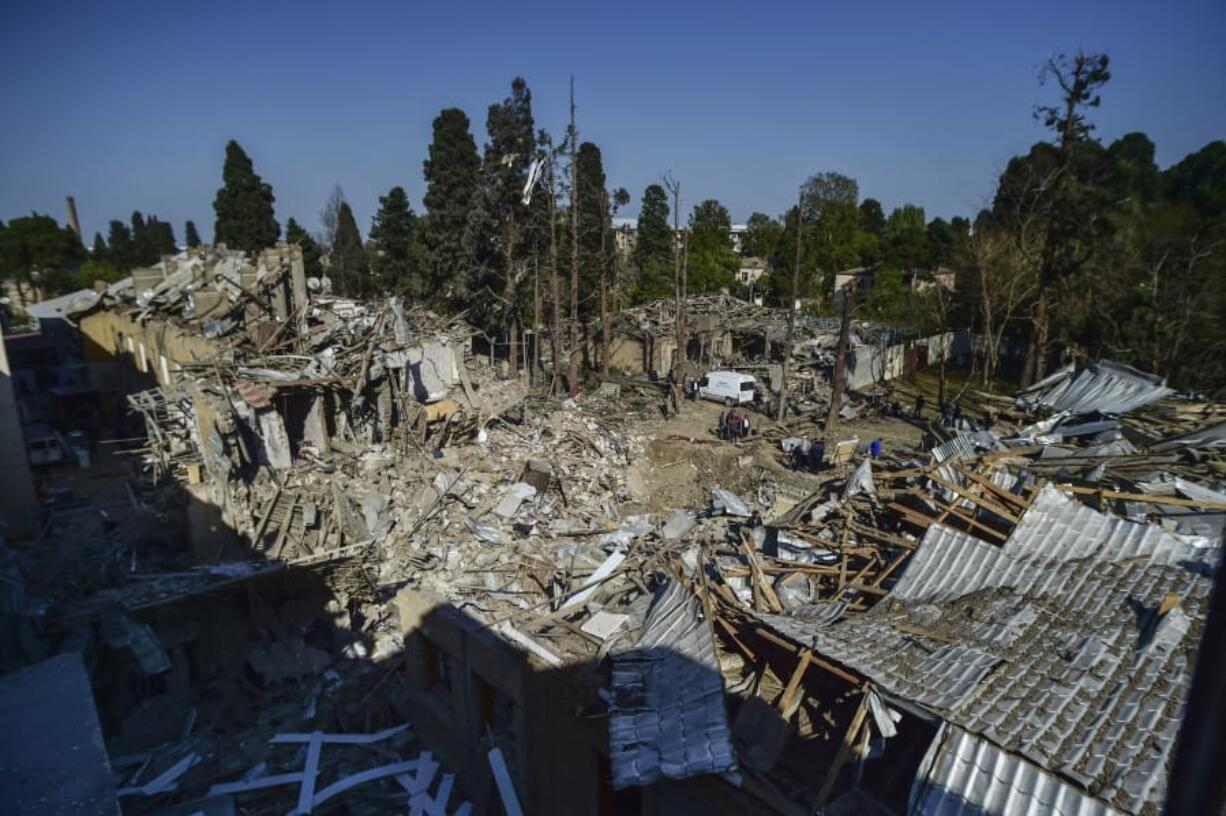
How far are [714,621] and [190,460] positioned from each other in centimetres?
1376

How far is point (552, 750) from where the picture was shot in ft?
26.4

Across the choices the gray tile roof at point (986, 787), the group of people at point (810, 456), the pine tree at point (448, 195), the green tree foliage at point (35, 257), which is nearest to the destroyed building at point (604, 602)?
the gray tile roof at point (986, 787)

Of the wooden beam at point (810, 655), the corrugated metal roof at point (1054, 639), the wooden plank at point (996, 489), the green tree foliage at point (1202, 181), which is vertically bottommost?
the wooden beam at point (810, 655)

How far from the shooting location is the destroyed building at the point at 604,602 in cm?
593

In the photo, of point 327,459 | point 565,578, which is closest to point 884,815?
point 565,578

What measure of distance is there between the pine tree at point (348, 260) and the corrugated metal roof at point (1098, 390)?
137 feet

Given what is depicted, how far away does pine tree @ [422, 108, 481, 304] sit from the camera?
3188 cm

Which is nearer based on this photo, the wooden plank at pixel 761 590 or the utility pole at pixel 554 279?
the wooden plank at pixel 761 590

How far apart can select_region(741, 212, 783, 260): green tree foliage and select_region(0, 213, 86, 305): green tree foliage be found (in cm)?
5389

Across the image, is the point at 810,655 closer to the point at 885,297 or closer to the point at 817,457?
the point at 817,457

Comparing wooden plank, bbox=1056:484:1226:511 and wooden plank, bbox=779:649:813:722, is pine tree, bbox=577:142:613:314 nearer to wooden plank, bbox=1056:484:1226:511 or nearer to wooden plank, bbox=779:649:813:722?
wooden plank, bbox=1056:484:1226:511

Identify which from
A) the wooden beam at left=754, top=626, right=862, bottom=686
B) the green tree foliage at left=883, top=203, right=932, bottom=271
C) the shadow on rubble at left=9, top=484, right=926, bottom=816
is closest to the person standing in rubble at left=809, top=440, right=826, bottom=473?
the shadow on rubble at left=9, top=484, right=926, bottom=816

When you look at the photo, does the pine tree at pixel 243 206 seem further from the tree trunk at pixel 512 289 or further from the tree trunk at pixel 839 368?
the tree trunk at pixel 839 368

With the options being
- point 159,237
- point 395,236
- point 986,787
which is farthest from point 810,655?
point 159,237
